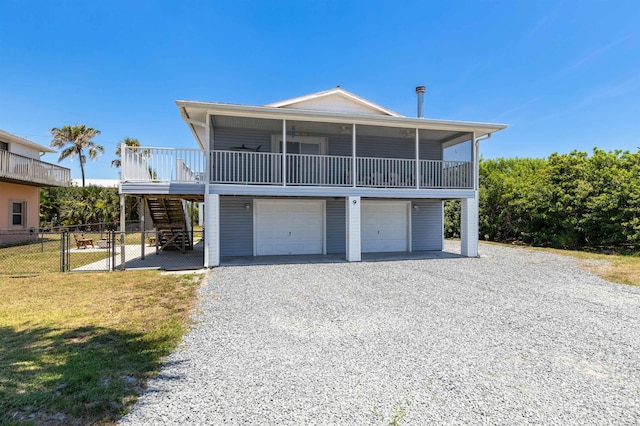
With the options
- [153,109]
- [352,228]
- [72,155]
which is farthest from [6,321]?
[72,155]

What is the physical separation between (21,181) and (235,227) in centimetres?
1356

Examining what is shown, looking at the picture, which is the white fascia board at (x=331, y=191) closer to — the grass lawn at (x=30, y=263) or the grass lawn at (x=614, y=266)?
the grass lawn at (x=614, y=266)

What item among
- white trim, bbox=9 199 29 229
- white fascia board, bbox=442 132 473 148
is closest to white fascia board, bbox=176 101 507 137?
white fascia board, bbox=442 132 473 148

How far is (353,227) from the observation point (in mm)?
10258

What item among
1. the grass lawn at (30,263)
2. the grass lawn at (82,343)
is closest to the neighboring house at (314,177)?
the grass lawn at (30,263)

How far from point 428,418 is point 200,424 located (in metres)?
1.72

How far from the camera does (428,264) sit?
388 inches

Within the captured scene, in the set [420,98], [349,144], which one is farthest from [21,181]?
[420,98]

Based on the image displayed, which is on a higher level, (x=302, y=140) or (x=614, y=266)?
(x=302, y=140)

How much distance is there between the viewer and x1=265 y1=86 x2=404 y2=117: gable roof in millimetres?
12289

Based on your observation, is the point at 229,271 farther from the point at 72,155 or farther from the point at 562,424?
the point at 72,155

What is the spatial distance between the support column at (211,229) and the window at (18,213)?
15490mm

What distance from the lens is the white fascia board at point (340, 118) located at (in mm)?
8977

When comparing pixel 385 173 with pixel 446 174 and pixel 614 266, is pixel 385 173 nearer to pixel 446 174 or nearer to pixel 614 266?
pixel 446 174
